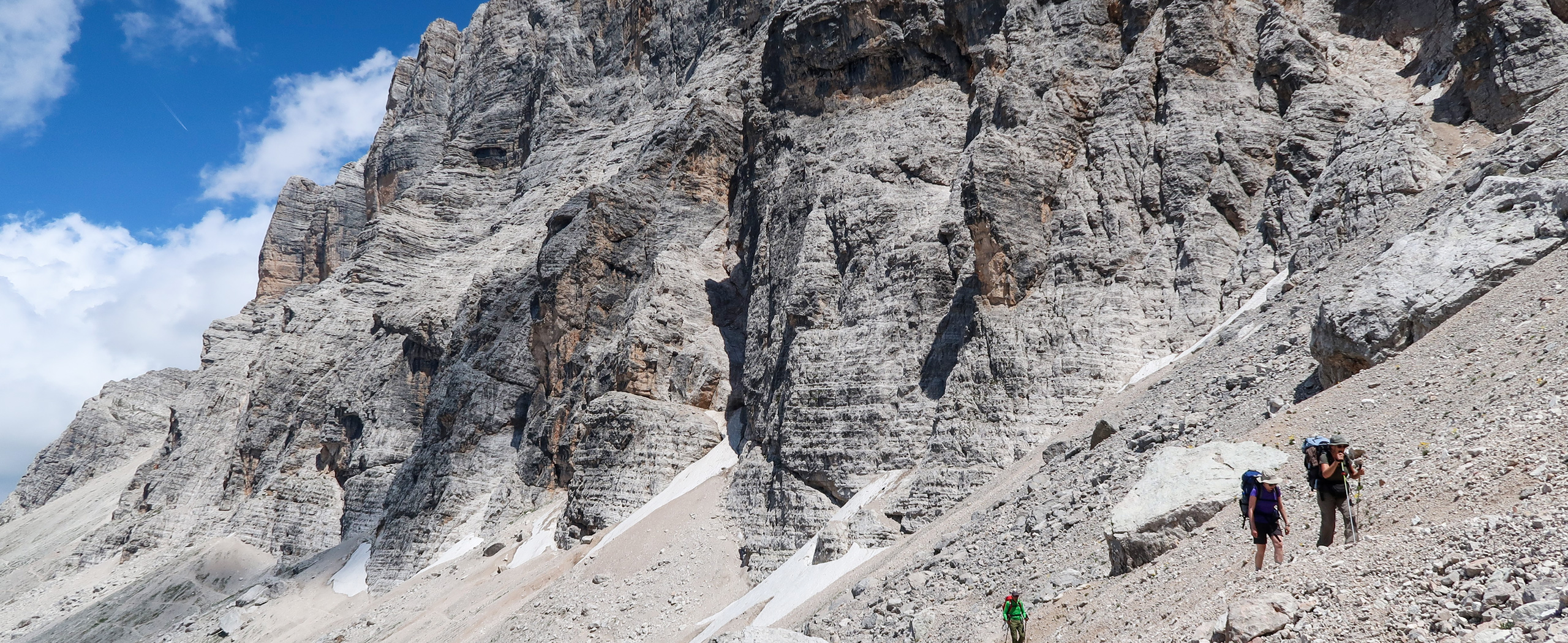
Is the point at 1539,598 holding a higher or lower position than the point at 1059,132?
lower

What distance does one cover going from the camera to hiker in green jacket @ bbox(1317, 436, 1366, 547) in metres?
7.43

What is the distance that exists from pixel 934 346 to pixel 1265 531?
1910cm

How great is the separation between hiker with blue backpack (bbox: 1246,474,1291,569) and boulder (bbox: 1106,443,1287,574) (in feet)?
7.25

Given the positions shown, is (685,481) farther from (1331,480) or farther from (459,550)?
(1331,480)

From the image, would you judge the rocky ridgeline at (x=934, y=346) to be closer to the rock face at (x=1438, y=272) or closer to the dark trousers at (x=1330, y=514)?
the rock face at (x=1438, y=272)

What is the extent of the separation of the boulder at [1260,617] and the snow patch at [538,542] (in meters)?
29.0

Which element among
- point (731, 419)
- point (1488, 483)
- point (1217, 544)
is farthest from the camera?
point (731, 419)

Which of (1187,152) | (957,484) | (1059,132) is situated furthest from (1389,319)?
(1059,132)

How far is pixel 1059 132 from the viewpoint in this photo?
27438 mm

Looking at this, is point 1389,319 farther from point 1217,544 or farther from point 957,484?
point 957,484

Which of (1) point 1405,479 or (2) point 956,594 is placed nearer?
(1) point 1405,479

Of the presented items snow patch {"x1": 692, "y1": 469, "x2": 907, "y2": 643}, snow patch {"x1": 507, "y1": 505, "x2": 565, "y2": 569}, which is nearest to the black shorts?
snow patch {"x1": 692, "y1": 469, "x2": 907, "y2": 643}

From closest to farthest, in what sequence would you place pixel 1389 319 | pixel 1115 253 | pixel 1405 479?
pixel 1405 479
pixel 1389 319
pixel 1115 253

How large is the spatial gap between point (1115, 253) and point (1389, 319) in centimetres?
1176
